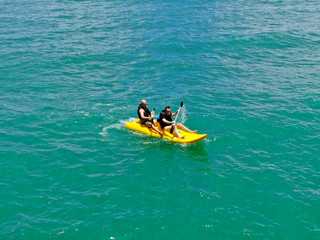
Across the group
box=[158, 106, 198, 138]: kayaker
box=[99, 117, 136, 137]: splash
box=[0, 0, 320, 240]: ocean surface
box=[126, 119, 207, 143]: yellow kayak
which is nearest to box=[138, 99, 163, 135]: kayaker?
box=[126, 119, 207, 143]: yellow kayak

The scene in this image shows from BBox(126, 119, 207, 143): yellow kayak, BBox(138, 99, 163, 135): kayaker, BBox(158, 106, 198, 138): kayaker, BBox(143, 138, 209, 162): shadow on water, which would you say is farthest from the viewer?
BBox(138, 99, 163, 135): kayaker

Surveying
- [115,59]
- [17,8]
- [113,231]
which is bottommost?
[113,231]

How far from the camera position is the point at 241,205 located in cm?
1738

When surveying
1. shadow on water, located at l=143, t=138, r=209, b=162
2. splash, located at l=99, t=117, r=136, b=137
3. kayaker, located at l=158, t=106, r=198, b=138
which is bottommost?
shadow on water, located at l=143, t=138, r=209, b=162

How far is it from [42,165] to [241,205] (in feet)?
35.6

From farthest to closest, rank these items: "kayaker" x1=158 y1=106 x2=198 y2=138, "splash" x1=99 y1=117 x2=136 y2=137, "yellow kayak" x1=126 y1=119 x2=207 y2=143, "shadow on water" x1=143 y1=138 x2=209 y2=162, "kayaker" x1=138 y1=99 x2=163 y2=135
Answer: "splash" x1=99 y1=117 x2=136 y2=137 < "kayaker" x1=138 y1=99 x2=163 y2=135 < "kayaker" x1=158 y1=106 x2=198 y2=138 < "yellow kayak" x1=126 y1=119 x2=207 y2=143 < "shadow on water" x1=143 y1=138 x2=209 y2=162

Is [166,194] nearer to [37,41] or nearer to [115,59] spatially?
[115,59]

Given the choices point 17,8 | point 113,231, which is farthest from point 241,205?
point 17,8

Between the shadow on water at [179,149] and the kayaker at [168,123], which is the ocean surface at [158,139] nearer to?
the shadow on water at [179,149]

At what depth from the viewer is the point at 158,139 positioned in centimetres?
2298

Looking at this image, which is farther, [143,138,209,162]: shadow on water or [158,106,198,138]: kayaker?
[158,106,198,138]: kayaker

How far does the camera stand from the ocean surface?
16.7 meters

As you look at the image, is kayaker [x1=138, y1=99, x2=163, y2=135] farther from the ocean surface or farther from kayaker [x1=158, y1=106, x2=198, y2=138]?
the ocean surface

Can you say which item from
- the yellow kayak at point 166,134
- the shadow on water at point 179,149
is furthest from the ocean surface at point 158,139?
the yellow kayak at point 166,134
